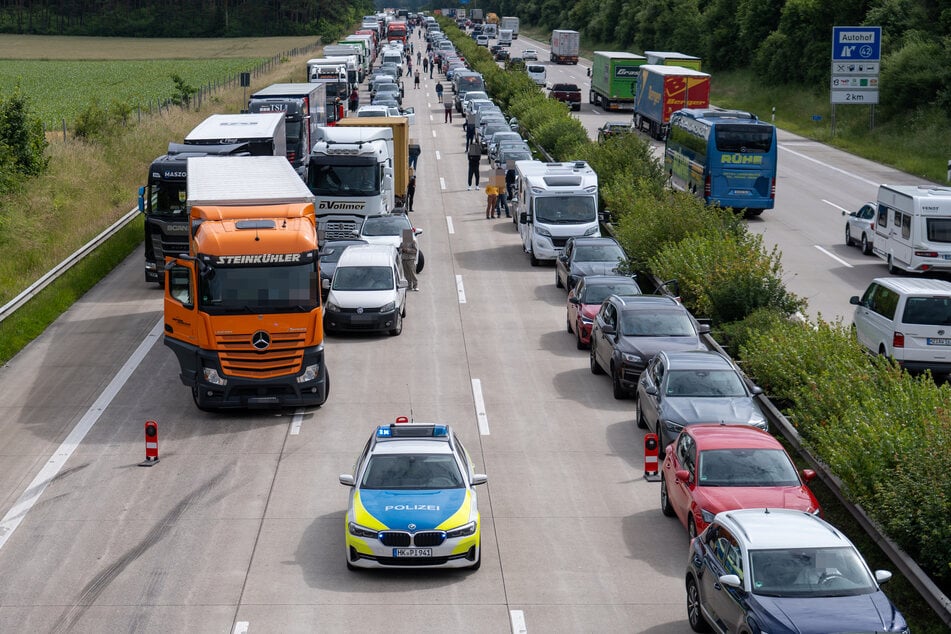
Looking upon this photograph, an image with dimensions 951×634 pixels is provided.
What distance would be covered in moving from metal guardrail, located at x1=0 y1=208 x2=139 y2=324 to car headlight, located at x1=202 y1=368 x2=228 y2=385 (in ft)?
24.5

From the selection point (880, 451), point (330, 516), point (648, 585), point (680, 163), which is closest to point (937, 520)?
point (880, 451)

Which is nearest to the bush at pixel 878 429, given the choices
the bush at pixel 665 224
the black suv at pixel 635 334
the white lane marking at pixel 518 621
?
the black suv at pixel 635 334

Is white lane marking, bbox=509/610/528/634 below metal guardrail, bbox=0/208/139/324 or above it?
below

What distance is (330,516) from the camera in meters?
17.3

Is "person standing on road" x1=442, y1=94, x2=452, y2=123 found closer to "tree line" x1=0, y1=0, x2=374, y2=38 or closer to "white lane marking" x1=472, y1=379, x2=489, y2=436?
"white lane marking" x1=472, y1=379, x2=489, y2=436

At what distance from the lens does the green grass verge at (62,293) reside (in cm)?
2667

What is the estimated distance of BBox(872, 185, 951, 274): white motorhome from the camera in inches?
1237

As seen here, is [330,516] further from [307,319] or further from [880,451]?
[880,451]

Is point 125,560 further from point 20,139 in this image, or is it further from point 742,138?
point 742,138

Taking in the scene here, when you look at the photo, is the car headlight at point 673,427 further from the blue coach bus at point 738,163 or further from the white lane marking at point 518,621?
the blue coach bus at point 738,163

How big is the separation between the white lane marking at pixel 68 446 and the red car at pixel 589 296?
29.3 ft

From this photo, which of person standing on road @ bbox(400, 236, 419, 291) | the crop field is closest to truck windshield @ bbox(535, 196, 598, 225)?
person standing on road @ bbox(400, 236, 419, 291)

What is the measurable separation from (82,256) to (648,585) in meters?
22.2

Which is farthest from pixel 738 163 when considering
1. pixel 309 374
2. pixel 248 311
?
pixel 248 311
